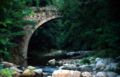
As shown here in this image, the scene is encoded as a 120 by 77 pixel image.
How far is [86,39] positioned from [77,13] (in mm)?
2400

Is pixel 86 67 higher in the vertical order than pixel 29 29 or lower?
lower

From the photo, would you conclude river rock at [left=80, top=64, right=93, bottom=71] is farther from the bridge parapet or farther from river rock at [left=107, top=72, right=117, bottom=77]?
the bridge parapet

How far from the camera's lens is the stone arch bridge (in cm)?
2083

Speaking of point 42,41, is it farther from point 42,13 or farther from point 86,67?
point 86,67

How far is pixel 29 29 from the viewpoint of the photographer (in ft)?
71.4

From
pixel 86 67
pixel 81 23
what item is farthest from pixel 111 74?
pixel 81 23

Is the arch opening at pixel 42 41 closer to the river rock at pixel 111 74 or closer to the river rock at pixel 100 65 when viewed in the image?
the river rock at pixel 100 65

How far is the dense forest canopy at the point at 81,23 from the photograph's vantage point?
12.8 m

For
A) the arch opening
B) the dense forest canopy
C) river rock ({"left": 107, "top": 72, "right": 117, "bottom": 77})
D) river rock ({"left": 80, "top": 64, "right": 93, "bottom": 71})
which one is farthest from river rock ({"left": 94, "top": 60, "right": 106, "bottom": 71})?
the arch opening

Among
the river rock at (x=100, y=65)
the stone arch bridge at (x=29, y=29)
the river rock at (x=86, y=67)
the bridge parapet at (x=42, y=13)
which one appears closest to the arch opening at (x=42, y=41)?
the bridge parapet at (x=42, y=13)

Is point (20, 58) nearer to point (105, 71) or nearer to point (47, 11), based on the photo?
point (47, 11)

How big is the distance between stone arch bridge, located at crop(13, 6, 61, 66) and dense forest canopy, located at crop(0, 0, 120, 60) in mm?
547

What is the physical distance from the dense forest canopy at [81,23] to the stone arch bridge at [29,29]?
1.79ft

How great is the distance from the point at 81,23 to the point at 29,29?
3.65m
